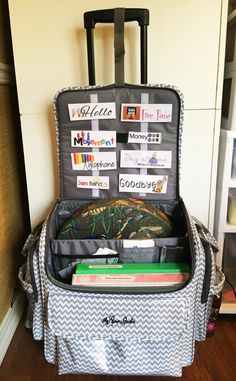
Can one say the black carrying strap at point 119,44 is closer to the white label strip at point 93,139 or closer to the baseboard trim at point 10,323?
the white label strip at point 93,139

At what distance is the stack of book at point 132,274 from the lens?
0.84m

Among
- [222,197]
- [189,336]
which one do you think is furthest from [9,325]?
[222,197]

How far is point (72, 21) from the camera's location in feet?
3.37

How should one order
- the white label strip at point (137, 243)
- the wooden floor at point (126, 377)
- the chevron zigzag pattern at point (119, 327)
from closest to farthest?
1. the chevron zigzag pattern at point (119, 327)
2. the white label strip at point (137, 243)
3. the wooden floor at point (126, 377)

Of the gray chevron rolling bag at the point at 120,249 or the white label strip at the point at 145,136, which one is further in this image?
the white label strip at the point at 145,136

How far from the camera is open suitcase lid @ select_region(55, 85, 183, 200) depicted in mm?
1003

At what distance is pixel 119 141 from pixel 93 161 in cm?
11

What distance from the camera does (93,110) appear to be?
1.01 meters

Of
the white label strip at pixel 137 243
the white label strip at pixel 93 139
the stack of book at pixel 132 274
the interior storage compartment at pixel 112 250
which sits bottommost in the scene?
the stack of book at pixel 132 274

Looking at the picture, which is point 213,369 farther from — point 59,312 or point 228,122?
point 228,122

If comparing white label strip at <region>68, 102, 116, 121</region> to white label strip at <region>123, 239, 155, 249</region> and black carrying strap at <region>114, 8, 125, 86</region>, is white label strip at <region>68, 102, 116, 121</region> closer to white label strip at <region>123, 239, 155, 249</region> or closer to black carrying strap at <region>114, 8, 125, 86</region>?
black carrying strap at <region>114, 8, 125, 86</region>

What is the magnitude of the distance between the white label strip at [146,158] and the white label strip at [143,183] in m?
0.04

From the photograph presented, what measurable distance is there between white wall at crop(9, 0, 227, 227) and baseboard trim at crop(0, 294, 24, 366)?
533 mm

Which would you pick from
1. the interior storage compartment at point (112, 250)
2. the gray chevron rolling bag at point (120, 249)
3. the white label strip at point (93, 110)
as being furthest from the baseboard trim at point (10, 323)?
the white label strip at point (93, 110)
